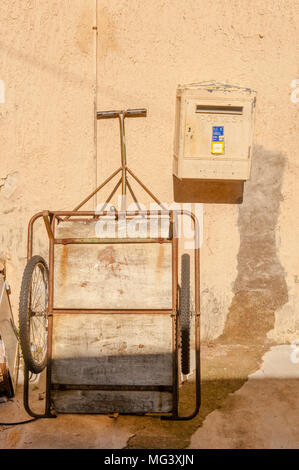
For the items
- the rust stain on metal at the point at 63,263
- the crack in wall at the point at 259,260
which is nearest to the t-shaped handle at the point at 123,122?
the rust stain on metal at the point at 63,263

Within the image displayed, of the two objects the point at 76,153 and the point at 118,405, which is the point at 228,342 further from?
the point at 76,153

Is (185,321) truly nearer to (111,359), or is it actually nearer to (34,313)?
(111,359)

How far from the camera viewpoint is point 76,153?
3.85m

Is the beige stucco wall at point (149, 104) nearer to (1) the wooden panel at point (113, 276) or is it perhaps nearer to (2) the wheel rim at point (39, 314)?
(2) the wheel rim at point (39, 314)

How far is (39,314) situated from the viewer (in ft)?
11.0

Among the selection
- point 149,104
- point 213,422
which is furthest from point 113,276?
point 149,104

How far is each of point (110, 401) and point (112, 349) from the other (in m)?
0.37

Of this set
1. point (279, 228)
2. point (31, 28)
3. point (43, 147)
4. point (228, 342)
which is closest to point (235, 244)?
point (279, 228)

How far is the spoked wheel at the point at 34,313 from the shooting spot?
3.02 metres

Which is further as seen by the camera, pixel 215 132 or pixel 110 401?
pixel 215 132

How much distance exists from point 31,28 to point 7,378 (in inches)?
114

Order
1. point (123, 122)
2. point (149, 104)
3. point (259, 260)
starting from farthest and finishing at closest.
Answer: point (259, 260) < point (149, 104) < point (123, 122)

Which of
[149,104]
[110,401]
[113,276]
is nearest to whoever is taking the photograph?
[110,401]

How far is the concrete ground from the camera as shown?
2955 millimetres
